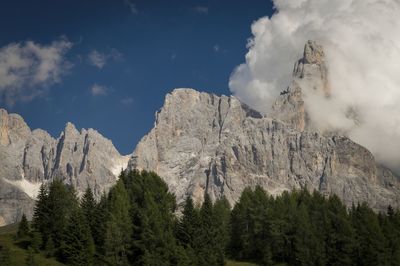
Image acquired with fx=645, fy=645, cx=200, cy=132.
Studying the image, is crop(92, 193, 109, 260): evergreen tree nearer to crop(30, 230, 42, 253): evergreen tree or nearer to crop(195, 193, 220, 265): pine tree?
crop(30, 230, 42, 253): evergreen tree

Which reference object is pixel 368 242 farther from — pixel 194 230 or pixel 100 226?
pixel 100 226

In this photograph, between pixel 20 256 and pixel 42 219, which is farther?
pixel 42 219

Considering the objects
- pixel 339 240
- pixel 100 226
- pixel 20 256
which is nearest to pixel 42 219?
pixel 20 256

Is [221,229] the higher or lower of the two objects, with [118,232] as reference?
higher

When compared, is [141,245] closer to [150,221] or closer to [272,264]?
[150,221]

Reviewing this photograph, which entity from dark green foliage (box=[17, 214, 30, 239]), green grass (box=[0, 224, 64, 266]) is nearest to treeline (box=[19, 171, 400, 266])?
dark green foliage (box=[17, 214, 30, 239])

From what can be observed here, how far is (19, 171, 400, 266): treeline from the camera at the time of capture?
119562 millimetres

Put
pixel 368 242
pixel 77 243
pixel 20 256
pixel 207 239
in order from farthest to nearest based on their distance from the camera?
pixel 368 242 < pixel 207 239 < pixel 77 243 < pixel 20 256

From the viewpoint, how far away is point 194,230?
13038cm

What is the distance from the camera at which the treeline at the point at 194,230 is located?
11956cm

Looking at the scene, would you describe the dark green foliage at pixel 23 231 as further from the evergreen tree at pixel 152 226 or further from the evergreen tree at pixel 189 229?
the evergreen tree at pixel 189 229

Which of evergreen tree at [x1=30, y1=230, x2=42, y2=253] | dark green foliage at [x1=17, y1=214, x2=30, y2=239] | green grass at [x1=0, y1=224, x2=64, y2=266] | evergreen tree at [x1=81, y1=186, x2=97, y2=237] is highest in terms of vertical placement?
evergreen tree at [x1=81, y1=186, x2=97, y2=237]

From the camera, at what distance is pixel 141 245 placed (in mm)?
119562

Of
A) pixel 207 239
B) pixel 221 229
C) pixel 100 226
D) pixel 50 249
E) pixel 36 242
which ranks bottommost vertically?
pixel 50 249
